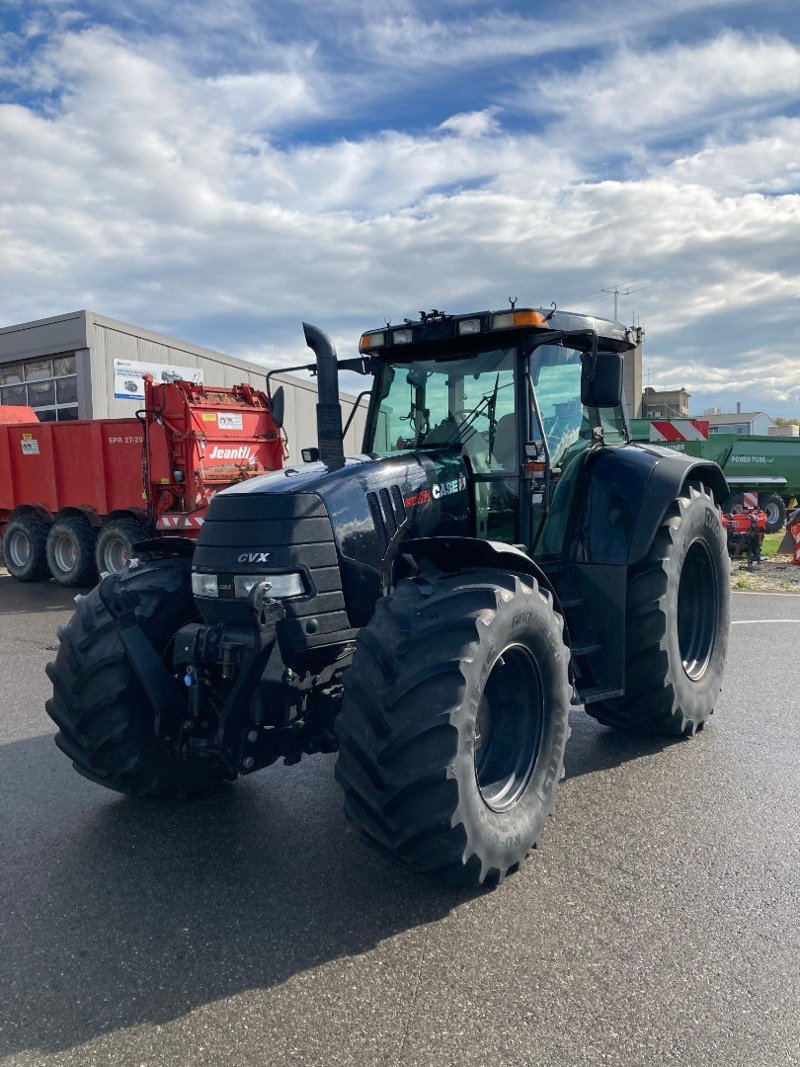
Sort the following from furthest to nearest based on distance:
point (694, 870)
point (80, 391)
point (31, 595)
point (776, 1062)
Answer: point (80, 391) → point (31, 595) → point (694, 870) → point (776, 1062)

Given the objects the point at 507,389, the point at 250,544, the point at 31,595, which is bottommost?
the point at 31,595

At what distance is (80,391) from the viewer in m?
21.4

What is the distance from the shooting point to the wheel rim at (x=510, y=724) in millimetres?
3797

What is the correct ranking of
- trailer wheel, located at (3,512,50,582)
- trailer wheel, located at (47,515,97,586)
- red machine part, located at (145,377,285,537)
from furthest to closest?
trailer wheel, located at (3,512,50,582)
trailer wheel, located at (47,515,97,586)
red machine part, located at (145,377,285,537)

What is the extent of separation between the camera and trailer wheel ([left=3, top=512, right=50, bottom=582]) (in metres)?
14.2

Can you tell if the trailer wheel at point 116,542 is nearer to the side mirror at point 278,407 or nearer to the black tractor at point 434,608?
the side mirror at point 278,407

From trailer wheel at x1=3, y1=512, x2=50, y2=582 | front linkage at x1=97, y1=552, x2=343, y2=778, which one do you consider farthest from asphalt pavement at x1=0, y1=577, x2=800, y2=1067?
trailer wheel at x1=3, y1=512, x2=50, y2=582

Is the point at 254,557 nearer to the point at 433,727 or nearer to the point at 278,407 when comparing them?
the point at 433,727

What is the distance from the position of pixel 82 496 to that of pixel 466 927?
11745 mm

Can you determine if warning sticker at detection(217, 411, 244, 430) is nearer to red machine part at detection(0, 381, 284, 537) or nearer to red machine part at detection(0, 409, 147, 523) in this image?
red machine part at detection(0, 381, 284, 537)

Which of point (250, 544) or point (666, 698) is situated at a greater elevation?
point (250, 544)

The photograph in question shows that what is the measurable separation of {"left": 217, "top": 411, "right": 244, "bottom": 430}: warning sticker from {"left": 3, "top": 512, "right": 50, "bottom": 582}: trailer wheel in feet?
12.8

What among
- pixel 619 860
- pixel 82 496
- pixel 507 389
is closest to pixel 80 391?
pixel 82 496

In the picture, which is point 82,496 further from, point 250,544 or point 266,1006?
point 266,1006
